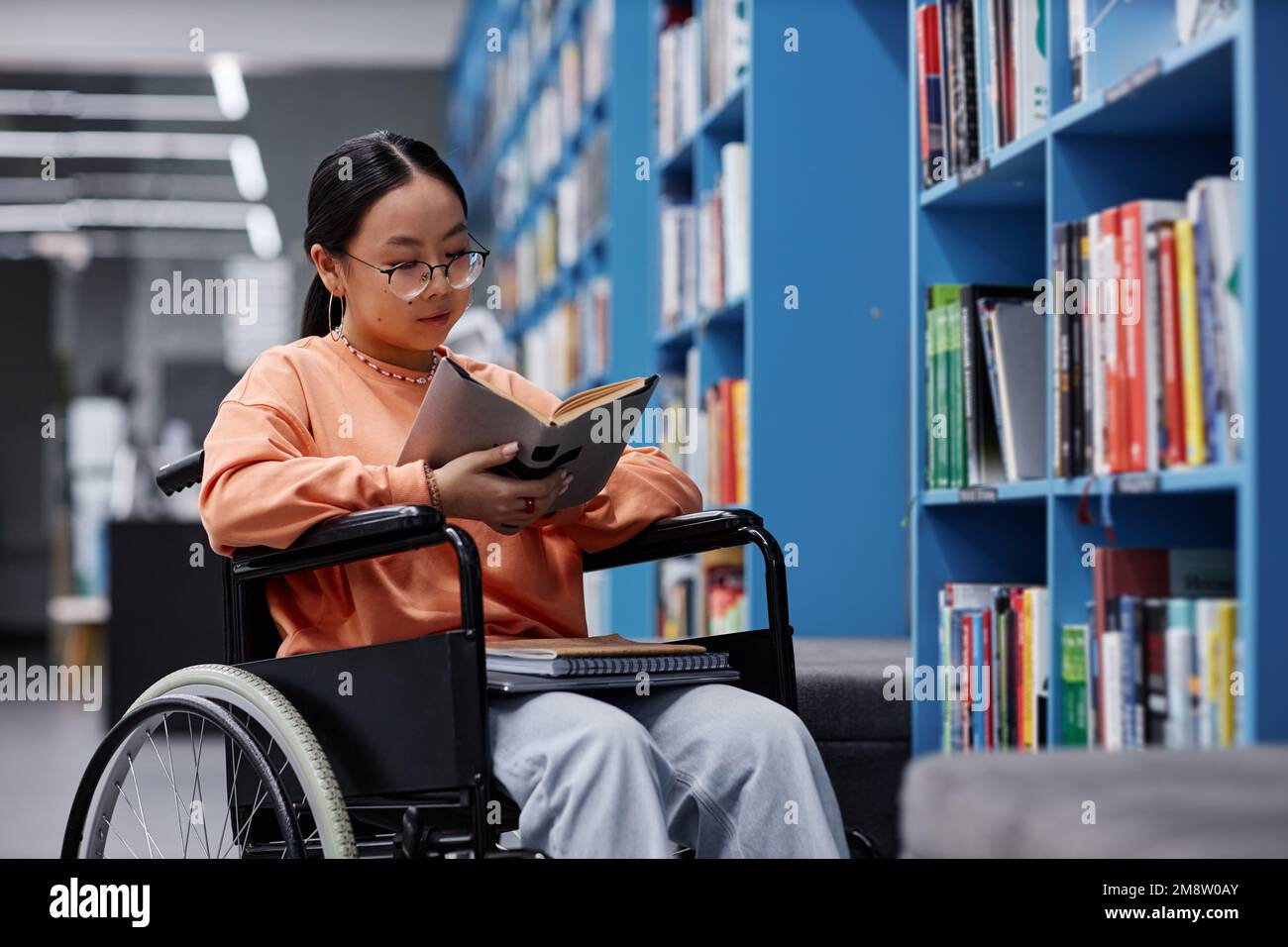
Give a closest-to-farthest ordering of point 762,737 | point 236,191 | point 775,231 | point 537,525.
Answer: point 762,737 → point 537,525 → point 775,231 → point 236,191

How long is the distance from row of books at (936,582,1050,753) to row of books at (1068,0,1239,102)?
0.65 m

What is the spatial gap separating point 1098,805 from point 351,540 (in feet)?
2.74

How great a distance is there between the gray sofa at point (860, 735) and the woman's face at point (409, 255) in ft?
2.53

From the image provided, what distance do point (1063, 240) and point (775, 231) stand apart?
A: 1.18m

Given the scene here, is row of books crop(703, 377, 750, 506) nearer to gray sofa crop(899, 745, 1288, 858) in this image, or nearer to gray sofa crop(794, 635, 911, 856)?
gray sofa crop(794, 635, 911, 856)

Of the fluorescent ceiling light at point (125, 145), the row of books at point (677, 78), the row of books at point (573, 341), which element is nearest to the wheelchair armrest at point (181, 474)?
the row of books at point (677, 78)

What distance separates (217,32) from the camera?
822cm

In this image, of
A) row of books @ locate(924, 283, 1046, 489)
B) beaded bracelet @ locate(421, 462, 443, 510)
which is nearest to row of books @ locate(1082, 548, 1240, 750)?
row of books @ locate(924, 283, 1046, 489)

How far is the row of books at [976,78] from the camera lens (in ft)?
6.40
